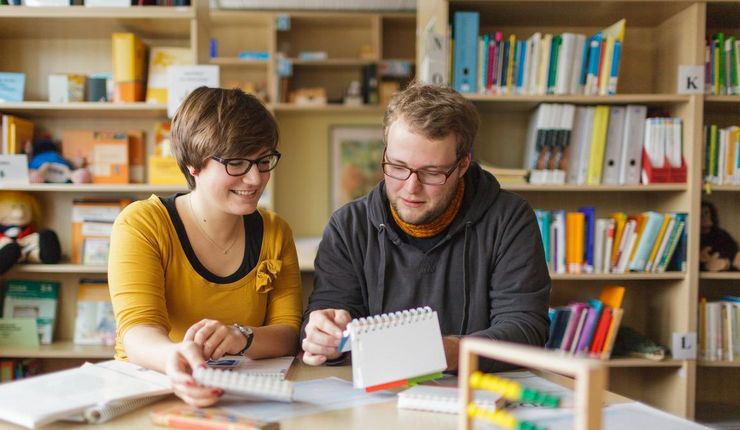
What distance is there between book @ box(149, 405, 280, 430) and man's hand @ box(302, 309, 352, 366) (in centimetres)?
26

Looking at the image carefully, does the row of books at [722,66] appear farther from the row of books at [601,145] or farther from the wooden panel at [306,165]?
the wooden panel at [306,165]

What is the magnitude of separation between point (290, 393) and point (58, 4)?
2.38 meters

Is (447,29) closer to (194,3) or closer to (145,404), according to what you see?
(194,3)

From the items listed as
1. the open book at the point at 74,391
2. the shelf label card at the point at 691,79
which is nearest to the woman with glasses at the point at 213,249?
the open book at the point at 74,391

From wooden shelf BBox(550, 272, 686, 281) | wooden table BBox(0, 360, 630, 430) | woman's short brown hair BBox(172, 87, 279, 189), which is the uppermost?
woman's short brown hair BBox(172, 87, 279, 189)

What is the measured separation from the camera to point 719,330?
273 centimetres

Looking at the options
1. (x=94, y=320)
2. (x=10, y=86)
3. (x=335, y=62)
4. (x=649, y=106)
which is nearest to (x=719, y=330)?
(x=649, y=106)

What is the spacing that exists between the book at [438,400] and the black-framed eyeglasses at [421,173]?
20.5 inches

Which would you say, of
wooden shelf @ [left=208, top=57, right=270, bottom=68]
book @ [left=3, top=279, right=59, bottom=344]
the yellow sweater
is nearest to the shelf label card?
the yellow sweater

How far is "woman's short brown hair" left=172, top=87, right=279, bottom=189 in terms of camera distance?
4.58 feet

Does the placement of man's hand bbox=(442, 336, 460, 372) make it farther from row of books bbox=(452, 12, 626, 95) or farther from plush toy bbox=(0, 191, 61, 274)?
plush toy bbox=(0, 191, 61, 274)

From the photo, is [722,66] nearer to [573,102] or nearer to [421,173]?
[573,102]

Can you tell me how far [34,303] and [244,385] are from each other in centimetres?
237

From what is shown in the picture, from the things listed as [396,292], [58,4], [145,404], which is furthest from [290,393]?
[58,4]
